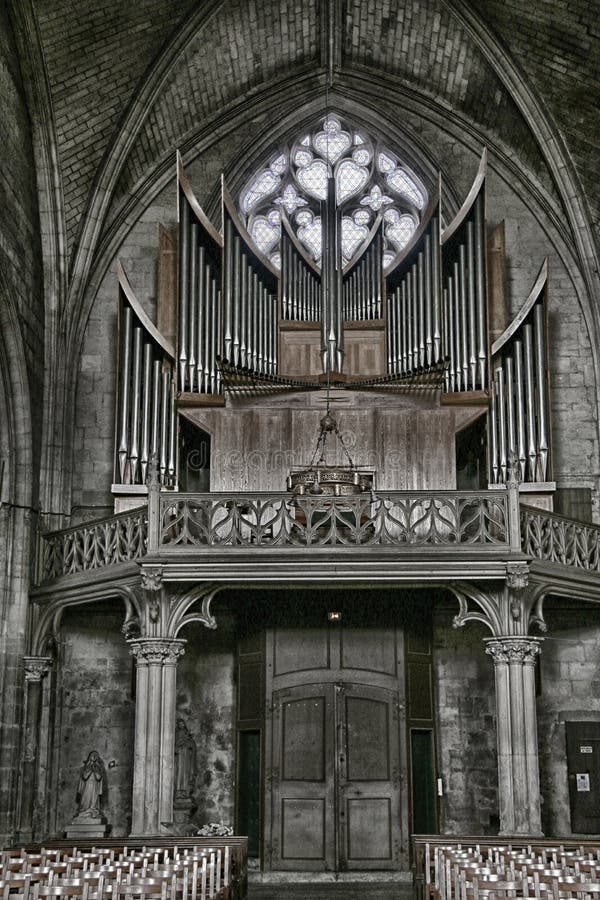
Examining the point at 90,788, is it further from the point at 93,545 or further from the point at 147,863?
the point at 147,863

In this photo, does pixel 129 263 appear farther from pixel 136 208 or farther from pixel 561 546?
pixel 561 546

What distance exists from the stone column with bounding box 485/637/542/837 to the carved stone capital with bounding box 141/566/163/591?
481 cm

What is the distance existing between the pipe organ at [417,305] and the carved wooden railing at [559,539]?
3394 millimetres

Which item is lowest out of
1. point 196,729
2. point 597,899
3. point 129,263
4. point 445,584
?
point 597,899

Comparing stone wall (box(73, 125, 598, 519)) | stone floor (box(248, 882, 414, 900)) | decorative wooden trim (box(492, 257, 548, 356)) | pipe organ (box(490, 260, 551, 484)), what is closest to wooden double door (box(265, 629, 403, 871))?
stone floor (box(248, 882, 414, 900))

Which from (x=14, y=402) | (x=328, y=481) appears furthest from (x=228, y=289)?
(x=328, y=481)

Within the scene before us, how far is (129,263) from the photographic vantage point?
23266mm

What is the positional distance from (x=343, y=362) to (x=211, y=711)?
20.8ft

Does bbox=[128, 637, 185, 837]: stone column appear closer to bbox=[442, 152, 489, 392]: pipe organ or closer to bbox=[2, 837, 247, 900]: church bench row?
bbox=[2, 837, 247, 900]: church bench row

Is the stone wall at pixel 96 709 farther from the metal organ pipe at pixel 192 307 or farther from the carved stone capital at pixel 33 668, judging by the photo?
the metal organ pipe at pixel 192 307

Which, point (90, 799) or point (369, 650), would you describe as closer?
point (90, 799)

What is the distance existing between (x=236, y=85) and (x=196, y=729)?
469 inches

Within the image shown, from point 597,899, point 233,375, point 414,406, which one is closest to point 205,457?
point 233,375

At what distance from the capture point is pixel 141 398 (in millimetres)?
21312
